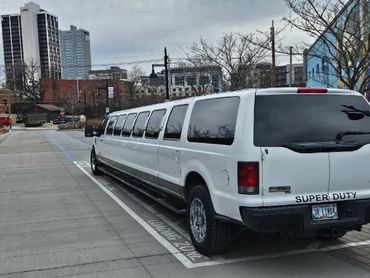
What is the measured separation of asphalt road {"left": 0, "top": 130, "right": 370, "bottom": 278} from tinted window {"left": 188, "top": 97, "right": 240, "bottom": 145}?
1190 millimetres

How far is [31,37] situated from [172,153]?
87730mm

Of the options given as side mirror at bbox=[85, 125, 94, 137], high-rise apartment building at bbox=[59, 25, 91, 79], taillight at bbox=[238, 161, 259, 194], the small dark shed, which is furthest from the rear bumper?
the small dark shed

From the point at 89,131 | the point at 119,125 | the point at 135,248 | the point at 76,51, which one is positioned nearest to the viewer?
the point at 135,248

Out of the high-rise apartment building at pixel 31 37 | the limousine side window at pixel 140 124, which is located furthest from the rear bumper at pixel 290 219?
the high-rise apartment building at pixel 31 37

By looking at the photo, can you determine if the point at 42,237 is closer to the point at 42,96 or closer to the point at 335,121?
the point at 335,121

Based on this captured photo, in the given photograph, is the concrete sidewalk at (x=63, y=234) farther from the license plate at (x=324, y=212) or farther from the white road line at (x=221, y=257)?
the license plate at (x=324, y=212)

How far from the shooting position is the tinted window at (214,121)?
200 inches

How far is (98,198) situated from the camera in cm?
980

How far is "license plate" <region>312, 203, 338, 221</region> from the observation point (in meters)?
4.77

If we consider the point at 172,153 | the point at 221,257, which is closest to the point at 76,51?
the point at 172,153

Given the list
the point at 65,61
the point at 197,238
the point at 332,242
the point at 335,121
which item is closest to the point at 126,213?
the point at 197,238

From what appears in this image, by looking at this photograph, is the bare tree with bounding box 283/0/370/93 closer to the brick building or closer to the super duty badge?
the super duty badge

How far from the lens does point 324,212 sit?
482 centimetres

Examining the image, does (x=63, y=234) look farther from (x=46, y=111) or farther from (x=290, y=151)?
(x=46, y=111)
